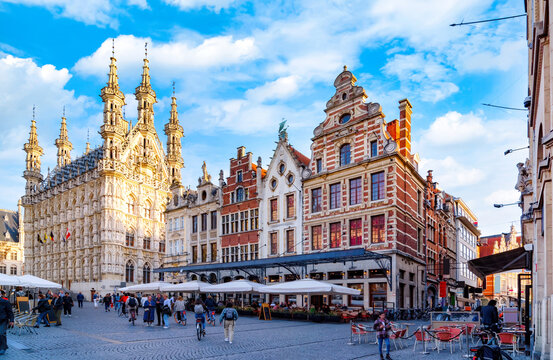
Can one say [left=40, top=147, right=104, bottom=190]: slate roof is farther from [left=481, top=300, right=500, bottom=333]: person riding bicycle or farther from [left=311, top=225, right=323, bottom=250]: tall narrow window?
[left=481, top=300, right=500, bottom=333]: person riding bicycle

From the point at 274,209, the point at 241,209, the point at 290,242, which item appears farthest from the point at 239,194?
the point at 290,242

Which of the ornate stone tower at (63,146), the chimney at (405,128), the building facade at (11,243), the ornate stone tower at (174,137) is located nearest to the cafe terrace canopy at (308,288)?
the chimney at (405,128)

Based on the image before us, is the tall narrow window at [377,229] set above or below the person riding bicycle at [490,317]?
above

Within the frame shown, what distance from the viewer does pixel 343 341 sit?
58.7ft

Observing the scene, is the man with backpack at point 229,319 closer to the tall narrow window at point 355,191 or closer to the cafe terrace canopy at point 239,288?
the cafe terrace canopy at point 239,288

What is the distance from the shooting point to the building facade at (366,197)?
31.1 meters

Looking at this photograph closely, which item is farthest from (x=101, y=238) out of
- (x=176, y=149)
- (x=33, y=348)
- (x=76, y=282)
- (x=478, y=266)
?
(x=478, y=266)

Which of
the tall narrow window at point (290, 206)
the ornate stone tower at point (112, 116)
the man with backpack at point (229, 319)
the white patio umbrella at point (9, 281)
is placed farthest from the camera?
the ornate stone tower at point (112, 116)

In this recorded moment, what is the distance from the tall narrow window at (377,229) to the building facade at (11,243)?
79125mm

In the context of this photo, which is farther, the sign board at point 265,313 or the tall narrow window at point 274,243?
the tall narrow window at point 274,243

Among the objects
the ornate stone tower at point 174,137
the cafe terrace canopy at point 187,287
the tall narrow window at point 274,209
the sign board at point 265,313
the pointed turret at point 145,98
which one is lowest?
the sign board at point 265,313

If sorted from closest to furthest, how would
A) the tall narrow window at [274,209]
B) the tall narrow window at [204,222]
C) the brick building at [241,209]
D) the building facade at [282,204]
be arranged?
the building facade at [282,204]
the tall narrow window at [274,209]
the brick building at [241,209]
the tall narrow window at [204,222]

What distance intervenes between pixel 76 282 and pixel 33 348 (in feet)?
185

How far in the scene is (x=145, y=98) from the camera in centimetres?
7294
